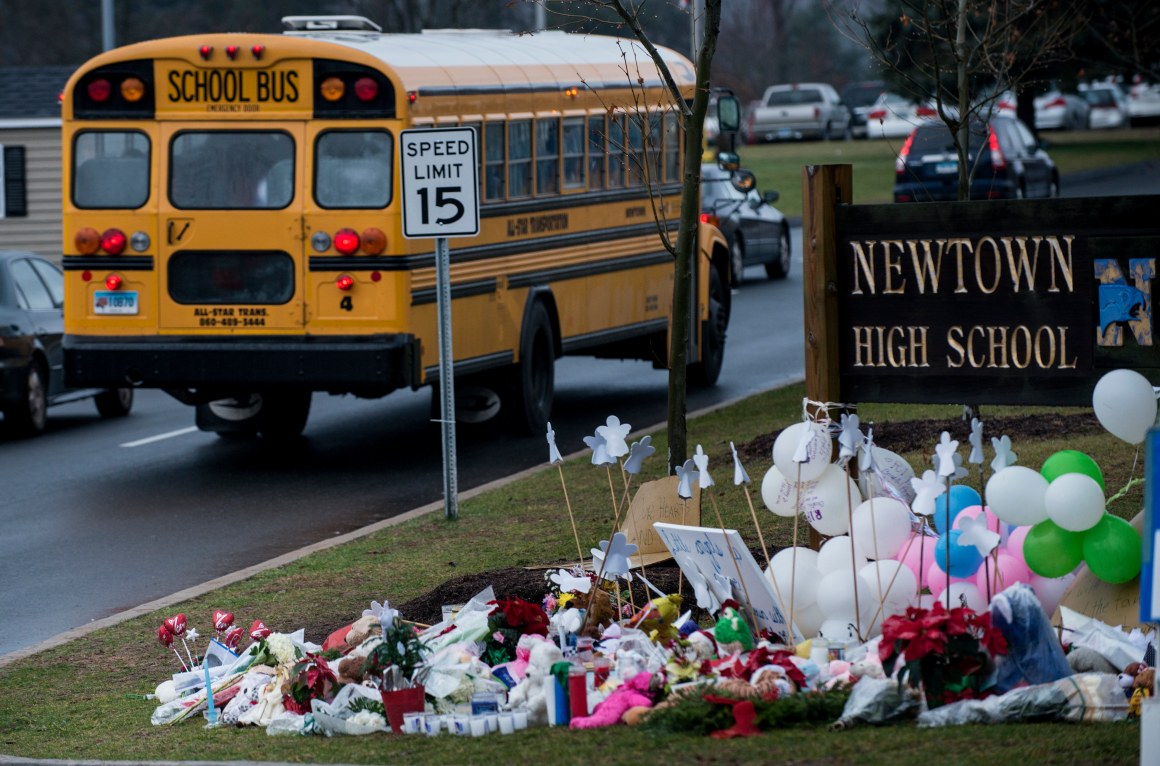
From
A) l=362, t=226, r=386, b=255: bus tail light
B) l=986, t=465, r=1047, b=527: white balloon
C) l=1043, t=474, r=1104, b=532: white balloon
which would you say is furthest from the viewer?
l=362, t=226, r=386, b=255: bus tail light

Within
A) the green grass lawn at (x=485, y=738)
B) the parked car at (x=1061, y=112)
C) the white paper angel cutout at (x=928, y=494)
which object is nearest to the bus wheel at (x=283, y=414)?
the green grass lawn at (x=485, y=738)

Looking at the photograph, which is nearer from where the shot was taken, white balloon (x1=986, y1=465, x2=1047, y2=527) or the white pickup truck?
white balloon (x1=986, y1=465, x2=1047, y2=527)

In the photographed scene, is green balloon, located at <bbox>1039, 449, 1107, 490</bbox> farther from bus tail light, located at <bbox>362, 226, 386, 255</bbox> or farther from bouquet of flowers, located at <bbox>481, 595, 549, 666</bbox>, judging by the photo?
bus tail light, located at <bbox>362, 226, 386, 255</bbox>

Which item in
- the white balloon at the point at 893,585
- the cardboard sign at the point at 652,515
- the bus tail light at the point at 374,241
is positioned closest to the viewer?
the white balloon at the point at 893,585

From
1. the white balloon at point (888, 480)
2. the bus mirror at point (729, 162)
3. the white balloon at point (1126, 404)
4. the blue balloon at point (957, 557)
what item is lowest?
the blue balloon at point (957, 557)

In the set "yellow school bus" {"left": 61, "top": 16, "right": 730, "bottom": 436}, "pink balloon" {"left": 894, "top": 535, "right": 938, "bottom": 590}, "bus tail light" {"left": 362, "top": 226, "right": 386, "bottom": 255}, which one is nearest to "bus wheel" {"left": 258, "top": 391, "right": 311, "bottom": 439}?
"yellow school bus" {"left": 61, "top": 16, "right": 730, "bottom": 436}

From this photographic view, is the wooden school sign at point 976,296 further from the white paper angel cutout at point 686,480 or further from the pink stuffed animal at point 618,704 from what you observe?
the pink stuffed animal at point 618,704

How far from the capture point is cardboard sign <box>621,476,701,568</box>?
8.35 metres

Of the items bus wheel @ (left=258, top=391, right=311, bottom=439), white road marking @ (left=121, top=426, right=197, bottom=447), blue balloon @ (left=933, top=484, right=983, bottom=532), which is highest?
blue balloon @ (left=933, top=484, right=983, bottom=532)

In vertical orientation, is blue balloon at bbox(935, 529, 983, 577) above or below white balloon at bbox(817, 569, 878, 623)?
above

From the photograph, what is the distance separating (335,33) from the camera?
1420 cm

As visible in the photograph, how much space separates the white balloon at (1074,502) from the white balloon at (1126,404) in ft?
1.32

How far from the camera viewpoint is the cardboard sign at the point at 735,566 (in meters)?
6.83

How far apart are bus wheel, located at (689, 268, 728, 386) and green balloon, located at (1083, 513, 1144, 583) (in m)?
10.9
